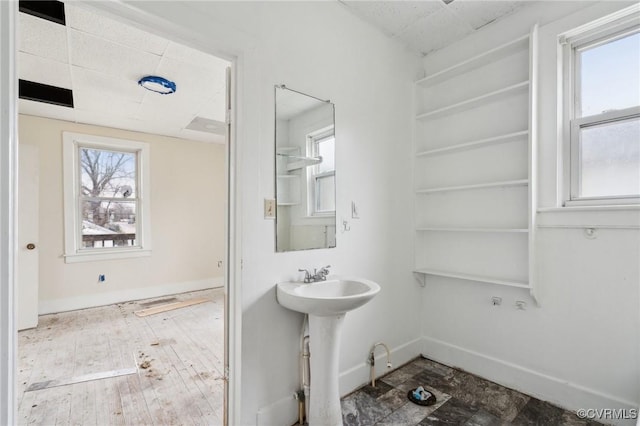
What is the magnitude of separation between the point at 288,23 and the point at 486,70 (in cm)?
158

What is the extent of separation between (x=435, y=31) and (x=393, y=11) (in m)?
0.45

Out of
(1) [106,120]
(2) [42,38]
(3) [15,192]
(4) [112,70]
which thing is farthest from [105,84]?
(3) [15,192]

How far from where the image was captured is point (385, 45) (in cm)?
242

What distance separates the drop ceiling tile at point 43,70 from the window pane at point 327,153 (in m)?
2.26

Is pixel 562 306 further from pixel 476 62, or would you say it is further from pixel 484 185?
pixel 476 62

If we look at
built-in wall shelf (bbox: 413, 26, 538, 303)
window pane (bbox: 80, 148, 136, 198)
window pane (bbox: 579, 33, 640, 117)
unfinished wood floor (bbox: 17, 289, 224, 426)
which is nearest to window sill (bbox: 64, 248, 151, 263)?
unfinished wood floor (bbox: 17, 289, 224, 426)

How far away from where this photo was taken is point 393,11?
2.15 m

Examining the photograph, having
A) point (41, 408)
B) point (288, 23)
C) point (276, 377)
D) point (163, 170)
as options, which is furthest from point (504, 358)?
point (163, 170)

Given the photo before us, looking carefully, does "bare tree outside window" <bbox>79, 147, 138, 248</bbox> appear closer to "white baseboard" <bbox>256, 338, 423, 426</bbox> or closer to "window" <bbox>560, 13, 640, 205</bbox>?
"white baseboard" <bbox>256, 338, 423, 426</bbox>

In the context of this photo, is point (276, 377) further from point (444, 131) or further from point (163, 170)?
point (163, 170)

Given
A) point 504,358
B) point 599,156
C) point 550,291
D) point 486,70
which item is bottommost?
point 504,358

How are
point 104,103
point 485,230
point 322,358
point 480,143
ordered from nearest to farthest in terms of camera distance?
point 322,358
point 485,230
point 480,143
point 104,103

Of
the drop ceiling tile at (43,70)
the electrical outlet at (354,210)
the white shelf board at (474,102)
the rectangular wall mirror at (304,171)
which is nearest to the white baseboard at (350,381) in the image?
the rectangular wall mirror at (304,171)

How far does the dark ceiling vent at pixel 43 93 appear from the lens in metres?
2.92
